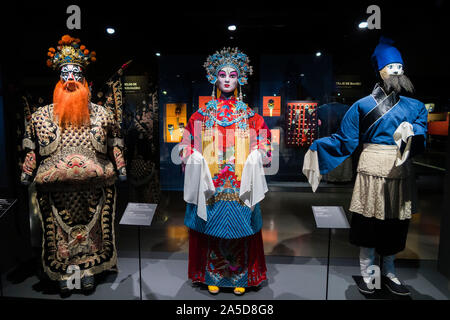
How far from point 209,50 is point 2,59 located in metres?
1.80

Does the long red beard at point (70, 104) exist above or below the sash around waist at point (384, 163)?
above

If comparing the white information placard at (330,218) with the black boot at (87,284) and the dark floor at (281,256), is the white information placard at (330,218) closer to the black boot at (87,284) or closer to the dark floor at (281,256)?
the dark floor at (281,256)

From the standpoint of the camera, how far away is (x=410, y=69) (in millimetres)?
2697

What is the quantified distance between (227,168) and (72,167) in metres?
1.22

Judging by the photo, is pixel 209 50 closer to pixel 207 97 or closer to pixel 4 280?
pixel 207 97

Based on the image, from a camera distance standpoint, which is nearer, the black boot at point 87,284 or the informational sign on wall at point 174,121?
the black boot at point 87,284

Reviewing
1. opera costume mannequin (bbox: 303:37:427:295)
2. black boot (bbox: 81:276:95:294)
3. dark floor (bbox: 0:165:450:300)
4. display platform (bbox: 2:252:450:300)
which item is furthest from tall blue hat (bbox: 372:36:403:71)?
black boot (bbox: 81:276:95:294)

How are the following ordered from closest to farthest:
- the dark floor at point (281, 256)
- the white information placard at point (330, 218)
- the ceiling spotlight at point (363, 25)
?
1. the white information placard at point (330, 218)
2. the ceiling spotlight at point (363, 25)
3. the dark floor at point (281, 256)

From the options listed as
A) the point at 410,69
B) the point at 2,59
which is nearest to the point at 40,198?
the point at 2,59

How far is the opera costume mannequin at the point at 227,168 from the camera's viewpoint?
8.20ft

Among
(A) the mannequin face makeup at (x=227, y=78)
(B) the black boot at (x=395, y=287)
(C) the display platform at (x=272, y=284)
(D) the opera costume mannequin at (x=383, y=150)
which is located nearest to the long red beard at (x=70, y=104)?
(A) the mannequin face makeup at (x=227, y=78)

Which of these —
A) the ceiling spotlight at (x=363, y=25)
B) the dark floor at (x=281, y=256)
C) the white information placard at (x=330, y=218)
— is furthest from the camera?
the dark floor at (x=281, y=256)

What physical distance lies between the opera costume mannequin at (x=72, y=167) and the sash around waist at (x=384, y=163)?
2031 millimetres

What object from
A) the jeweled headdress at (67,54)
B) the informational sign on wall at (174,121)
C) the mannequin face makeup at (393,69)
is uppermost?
the jeweled headdress at (67,54)
